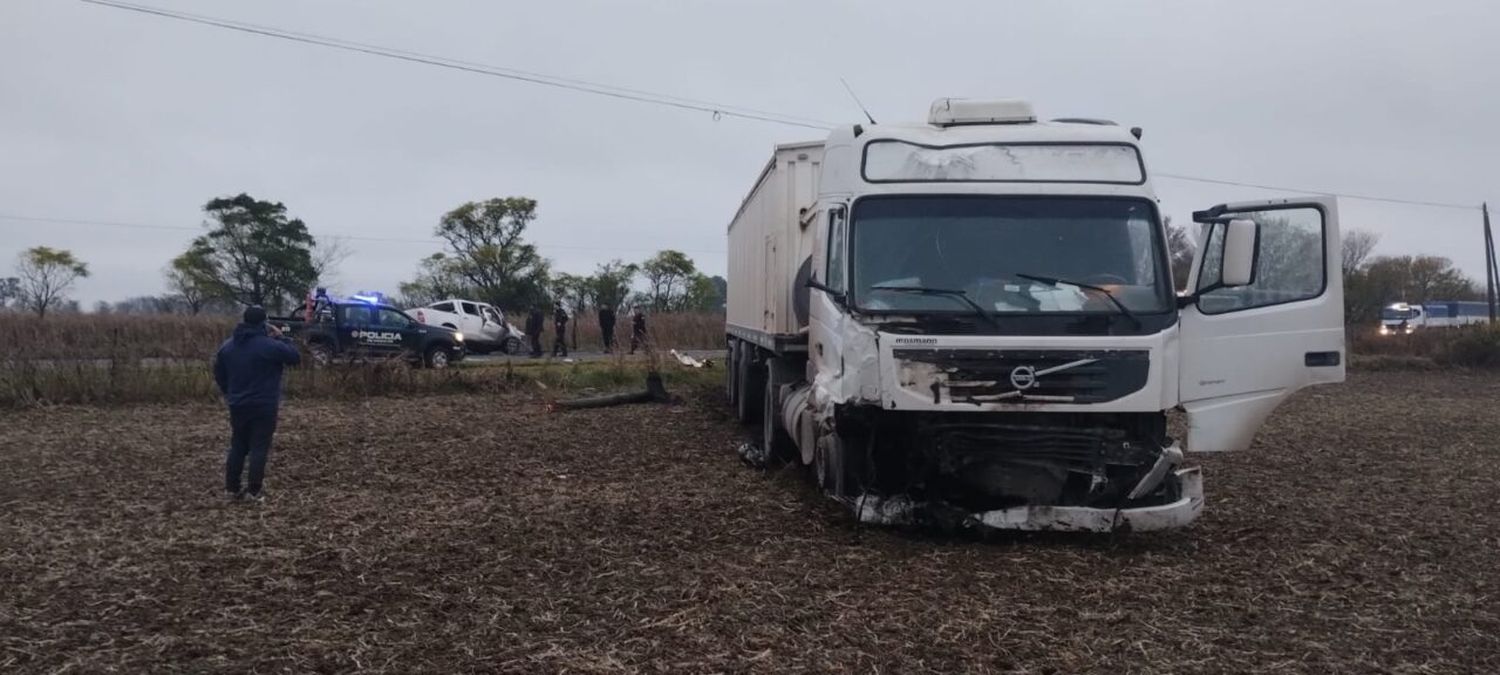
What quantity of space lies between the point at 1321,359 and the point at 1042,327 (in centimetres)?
209

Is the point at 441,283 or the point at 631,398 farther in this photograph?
the point at 441,283

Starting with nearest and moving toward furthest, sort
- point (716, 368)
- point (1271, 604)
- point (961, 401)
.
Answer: point (1271, 604), point (961, 401), point (716, 368)

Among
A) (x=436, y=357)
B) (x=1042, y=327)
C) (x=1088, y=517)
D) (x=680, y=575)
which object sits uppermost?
(x=1042, y=327)

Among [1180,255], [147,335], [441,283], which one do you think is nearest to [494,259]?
[441,283]

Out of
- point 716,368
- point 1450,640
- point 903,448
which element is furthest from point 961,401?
point 716,368

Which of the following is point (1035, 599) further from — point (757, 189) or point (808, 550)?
point (757, 189)

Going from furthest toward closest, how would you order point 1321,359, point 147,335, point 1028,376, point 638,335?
point 147,335
point 638,335
point 1321,359
point 1028,376

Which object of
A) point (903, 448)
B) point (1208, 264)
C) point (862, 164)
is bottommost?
point (903, 448)

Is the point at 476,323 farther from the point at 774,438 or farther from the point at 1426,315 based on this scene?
the point at 1426,315

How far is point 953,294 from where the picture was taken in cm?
784

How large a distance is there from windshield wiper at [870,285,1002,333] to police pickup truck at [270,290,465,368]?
1779cm

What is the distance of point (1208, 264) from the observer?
8055 millimetres

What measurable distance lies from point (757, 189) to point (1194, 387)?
22.0 ft

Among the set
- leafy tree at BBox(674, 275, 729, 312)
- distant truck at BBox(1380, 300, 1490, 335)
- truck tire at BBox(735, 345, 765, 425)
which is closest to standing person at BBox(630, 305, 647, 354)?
truck tire at BBox(735, 345, 765, 425)
